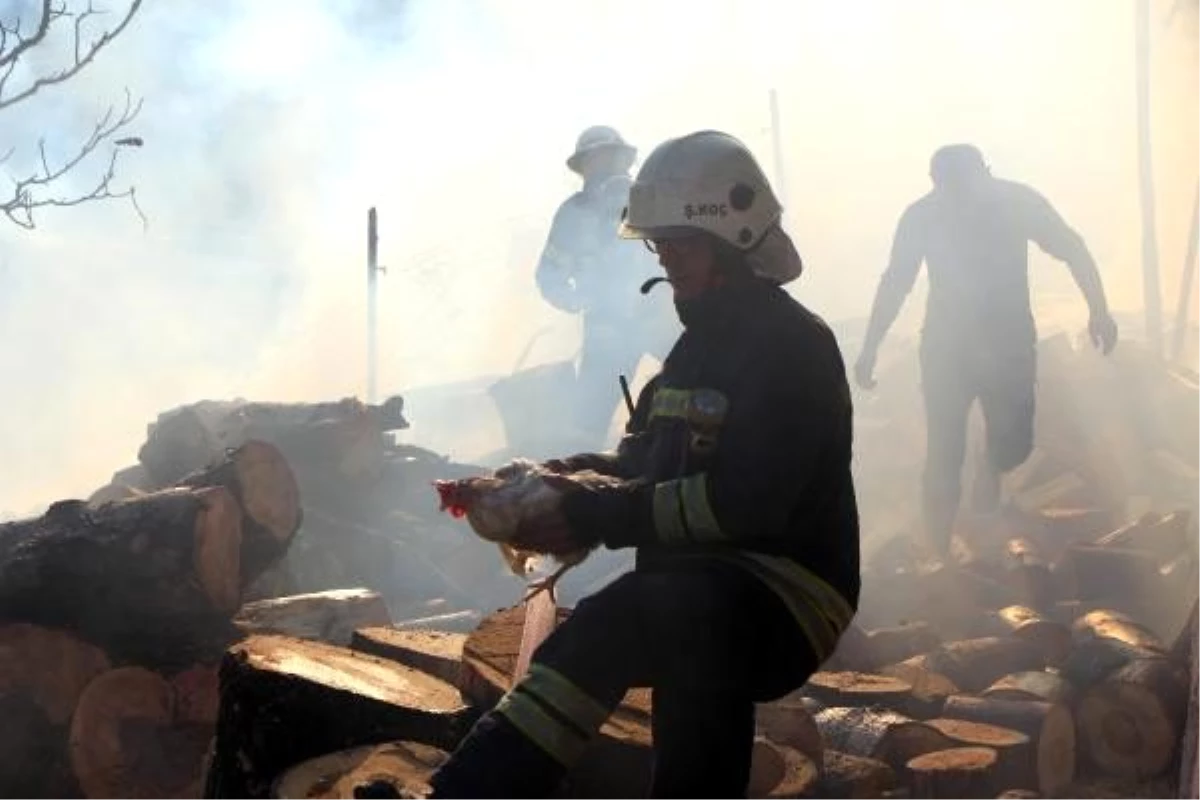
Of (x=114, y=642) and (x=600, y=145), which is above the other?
(x=600, y=145)

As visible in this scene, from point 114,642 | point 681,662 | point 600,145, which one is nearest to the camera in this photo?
point 681,662

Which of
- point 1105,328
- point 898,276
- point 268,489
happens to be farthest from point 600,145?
point 268,489

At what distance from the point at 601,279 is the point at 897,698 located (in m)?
5.81

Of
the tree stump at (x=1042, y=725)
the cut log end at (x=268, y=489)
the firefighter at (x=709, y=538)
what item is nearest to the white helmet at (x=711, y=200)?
the firefighter at (x=709, y=538)

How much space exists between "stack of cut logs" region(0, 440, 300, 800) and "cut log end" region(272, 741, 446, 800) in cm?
221

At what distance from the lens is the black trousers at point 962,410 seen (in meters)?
8.87

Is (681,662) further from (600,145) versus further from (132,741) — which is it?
(600,145)

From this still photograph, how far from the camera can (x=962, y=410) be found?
9023 millimetres

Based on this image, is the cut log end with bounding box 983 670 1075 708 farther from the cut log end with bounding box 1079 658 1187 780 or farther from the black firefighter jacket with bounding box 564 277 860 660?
the black firefighter jacket with bounding box 564 277 860 660

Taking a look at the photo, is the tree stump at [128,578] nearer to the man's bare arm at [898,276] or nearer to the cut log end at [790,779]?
the cut log end at [790,779]

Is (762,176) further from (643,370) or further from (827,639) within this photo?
(643,370)

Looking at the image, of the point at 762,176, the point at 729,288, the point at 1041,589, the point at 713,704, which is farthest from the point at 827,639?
the point at 1041,589

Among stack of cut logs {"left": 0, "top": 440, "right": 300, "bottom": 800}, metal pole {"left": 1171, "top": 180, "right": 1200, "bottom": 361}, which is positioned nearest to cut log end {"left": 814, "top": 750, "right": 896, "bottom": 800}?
stack of cut logs {"left": 0, "top": 440, "right": 300, "bottom": 800}

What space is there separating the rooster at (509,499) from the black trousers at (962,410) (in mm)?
6553
